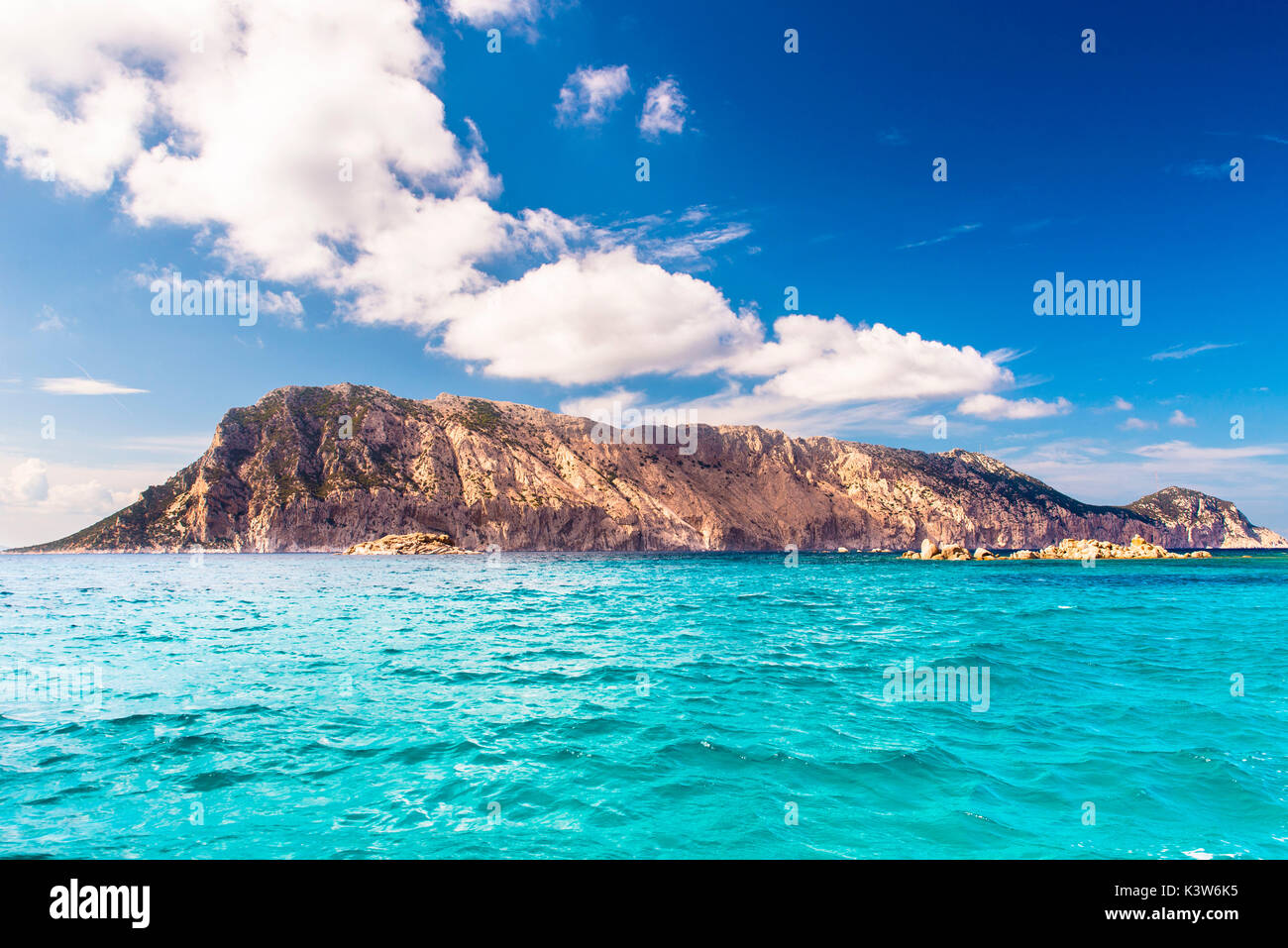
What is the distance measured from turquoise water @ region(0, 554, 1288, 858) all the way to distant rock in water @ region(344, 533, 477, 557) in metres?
138

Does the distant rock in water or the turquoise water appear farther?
the distant rock in water

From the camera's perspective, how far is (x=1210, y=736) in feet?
42.1

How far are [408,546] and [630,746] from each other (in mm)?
161620

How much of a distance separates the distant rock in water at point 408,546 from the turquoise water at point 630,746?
138 metres

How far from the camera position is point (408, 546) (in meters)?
160

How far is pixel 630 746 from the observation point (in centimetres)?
1195

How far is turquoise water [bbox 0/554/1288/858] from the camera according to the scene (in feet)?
27.6

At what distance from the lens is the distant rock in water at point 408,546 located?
522 feet

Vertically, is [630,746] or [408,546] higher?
[630,746]

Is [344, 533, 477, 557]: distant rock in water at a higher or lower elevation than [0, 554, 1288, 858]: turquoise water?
lower

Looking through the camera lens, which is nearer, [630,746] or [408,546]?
[630,746]
